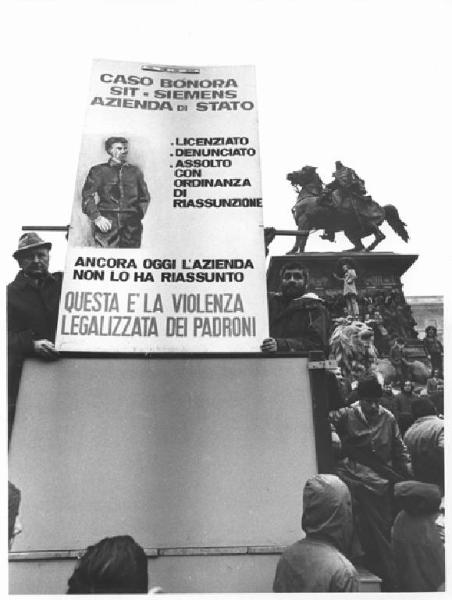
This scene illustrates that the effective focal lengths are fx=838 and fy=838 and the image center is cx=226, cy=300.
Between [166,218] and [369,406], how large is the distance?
71.3 inches

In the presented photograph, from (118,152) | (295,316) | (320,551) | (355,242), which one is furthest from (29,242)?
(320,551)

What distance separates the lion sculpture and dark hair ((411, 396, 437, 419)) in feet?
0.41

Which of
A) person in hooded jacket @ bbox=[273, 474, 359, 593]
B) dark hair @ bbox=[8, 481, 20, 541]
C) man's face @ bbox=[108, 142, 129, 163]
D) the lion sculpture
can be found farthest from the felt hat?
person in hooded jacket @ bbox=[273, 474, 359, 593]

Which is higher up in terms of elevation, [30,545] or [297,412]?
[297,412]

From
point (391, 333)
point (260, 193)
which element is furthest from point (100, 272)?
point (391, 333)

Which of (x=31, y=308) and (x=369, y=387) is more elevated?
(x=31, y=308)

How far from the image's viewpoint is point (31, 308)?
5340mm

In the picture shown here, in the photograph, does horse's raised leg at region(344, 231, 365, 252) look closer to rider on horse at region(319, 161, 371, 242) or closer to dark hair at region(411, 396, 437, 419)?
rider on horse at region(319, 161, 371, 242)

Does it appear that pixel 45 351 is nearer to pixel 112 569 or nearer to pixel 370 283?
pixel 112 569

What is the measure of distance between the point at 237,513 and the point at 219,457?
35 cm

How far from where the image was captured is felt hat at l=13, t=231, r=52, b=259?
17.8 ft

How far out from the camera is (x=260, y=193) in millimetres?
5598

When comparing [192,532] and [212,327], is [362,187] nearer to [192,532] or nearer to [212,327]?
[212,327]

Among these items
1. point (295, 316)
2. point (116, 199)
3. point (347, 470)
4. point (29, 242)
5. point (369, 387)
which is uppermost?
point (116, 199)
